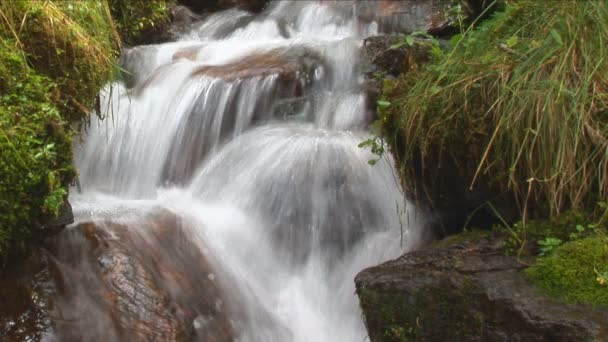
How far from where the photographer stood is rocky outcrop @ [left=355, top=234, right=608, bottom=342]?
7.70 ft

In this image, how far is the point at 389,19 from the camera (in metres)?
6.91

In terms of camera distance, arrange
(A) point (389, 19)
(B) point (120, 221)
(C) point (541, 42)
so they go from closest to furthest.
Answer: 1. (C) point (541, 42)
2. (B) point (120, 221)
3. (A) point (389, 19)

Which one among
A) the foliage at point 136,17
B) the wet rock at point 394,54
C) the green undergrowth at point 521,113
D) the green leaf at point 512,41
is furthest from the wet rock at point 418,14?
the green leaf at point 512,41

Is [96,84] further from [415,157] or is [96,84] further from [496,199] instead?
[496,199]

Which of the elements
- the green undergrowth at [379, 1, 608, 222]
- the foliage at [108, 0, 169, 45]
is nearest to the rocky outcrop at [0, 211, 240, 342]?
the green undergrowth at [379, 1, 608, 222]

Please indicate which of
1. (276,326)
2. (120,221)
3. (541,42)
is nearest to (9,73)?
(120,221)

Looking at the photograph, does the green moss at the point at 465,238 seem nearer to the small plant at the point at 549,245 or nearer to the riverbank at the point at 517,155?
the riverbank at the point at 517,155

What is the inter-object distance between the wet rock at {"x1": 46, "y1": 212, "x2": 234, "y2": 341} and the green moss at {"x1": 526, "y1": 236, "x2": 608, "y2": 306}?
156 centimetres

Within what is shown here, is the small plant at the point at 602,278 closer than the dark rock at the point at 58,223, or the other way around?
the small plant at the point at 602,278

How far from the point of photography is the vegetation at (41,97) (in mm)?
2875

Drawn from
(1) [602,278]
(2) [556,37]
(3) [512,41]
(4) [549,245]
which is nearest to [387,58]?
(3) [512,41]

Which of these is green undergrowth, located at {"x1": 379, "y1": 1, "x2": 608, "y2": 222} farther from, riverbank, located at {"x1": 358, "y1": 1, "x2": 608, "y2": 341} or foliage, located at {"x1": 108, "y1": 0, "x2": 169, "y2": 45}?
foliage, located at {"x1": 108, "y1": 0, "x2": 169, "y2": 45}

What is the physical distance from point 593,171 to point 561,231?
0.99 feet

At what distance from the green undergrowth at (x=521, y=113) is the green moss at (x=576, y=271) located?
0.24 meters
